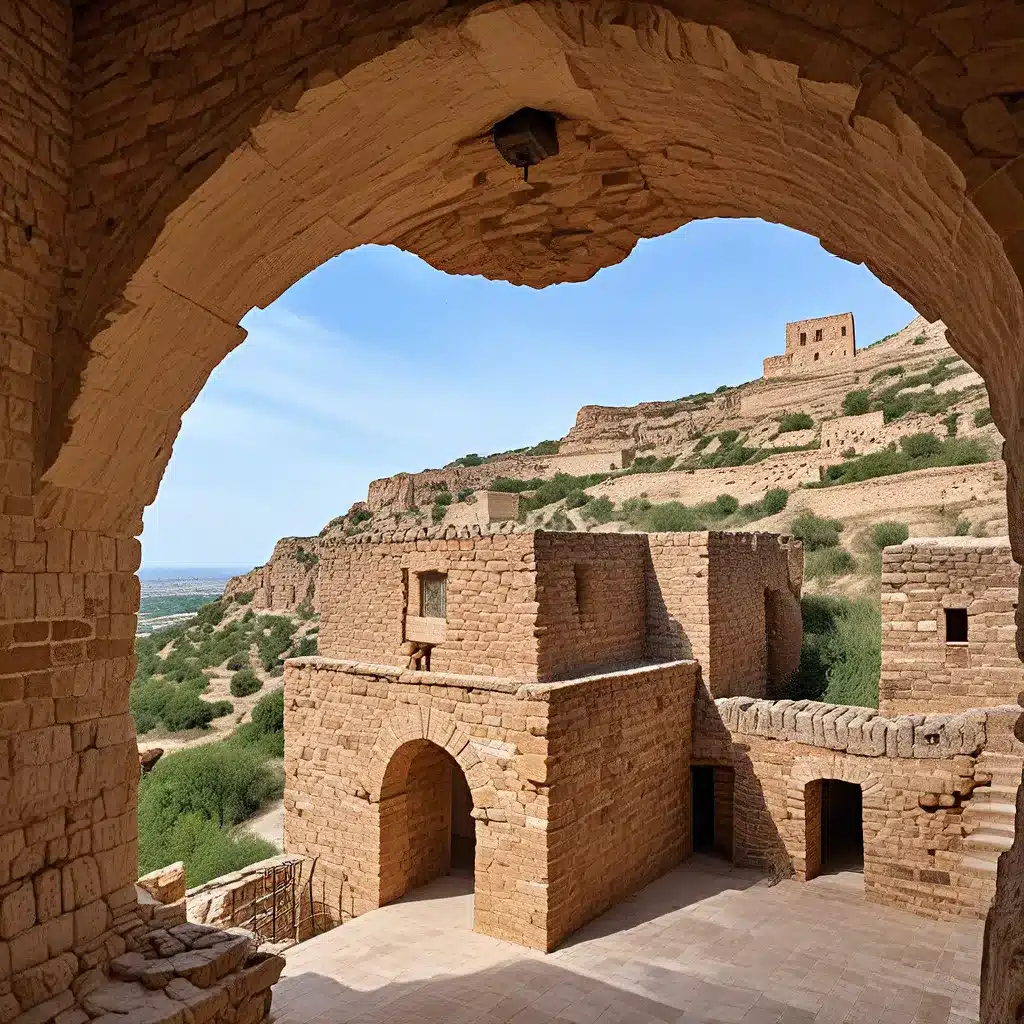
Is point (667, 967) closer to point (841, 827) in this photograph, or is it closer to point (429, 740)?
point (429, 740)

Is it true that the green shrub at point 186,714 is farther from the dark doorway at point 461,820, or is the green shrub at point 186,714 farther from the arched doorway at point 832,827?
the arched doorway at point 832,827

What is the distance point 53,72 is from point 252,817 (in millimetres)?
16363

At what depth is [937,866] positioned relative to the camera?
9.40 meters

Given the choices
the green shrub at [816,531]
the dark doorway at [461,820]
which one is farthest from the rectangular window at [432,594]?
the green shrub at [816,531]

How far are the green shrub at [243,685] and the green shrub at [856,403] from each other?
1264 inches

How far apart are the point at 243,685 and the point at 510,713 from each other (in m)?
21.4

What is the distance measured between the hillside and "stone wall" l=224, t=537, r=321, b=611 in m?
0.08

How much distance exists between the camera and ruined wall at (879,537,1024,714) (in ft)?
34.5

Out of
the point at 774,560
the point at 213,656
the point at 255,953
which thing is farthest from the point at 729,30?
the point at 213,656

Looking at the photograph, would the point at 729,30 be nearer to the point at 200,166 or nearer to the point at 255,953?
the point at 200,166

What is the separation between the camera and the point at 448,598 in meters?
10.7

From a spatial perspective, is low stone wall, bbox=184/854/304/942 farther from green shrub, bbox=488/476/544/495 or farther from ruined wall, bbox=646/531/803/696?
green shrub, bbox=488/476/544/495

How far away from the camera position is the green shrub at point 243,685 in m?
27.6

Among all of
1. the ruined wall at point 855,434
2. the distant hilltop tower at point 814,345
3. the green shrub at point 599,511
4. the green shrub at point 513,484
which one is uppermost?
the distant hilltop tower at point 814,345
